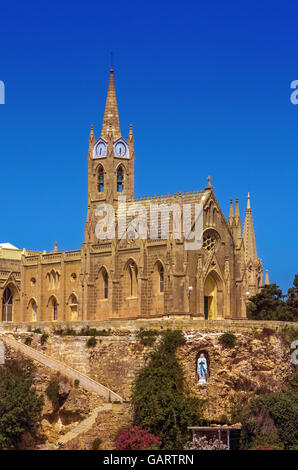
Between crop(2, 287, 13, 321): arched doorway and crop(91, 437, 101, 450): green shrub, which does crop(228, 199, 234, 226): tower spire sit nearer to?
crop(2, 287, 13, 321): arched doorway

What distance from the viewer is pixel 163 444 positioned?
68250 mm

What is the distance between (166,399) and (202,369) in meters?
5.01

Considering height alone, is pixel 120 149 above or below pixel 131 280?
above

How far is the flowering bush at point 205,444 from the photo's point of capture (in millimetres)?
65681

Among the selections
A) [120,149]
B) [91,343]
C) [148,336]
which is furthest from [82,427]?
[120,149]

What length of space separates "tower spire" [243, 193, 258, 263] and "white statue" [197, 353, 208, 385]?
67.8m

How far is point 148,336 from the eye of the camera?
76688 mm

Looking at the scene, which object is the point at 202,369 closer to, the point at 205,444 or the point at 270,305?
the point at 205,444

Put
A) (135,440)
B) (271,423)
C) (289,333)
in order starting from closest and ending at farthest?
(135,440)
(271,423)
(289,333)

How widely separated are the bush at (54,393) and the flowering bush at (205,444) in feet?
29.9

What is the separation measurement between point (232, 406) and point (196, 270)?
18493 millimetres

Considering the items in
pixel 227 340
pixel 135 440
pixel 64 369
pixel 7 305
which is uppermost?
pixel 7 305

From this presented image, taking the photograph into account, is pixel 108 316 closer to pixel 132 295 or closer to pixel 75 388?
pixel 132 295

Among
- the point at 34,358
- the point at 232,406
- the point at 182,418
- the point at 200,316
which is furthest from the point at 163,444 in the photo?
the point at 200,316
